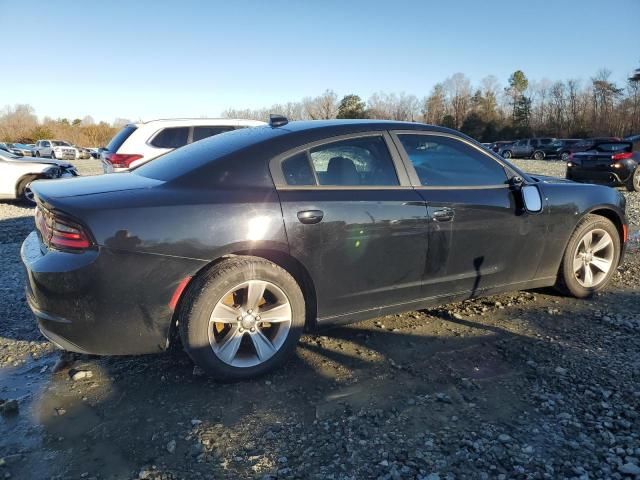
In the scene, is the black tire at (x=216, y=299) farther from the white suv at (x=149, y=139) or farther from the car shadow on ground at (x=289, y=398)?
the white suv at (x=149, y=139)

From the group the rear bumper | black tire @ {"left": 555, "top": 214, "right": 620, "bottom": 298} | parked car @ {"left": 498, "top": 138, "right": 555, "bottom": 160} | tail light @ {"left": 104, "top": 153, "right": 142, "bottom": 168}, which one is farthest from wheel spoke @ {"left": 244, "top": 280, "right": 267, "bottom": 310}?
parked car @ {"left": 498, "top": 138, "right": 555, "bottom": 160}

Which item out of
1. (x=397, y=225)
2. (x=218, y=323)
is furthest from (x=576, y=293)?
(x=218, y=323)

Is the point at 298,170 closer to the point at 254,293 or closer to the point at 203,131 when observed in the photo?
the point at 254,293

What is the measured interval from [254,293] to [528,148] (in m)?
40.5

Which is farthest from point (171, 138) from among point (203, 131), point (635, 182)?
point (635, 182)

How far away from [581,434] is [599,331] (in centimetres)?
147

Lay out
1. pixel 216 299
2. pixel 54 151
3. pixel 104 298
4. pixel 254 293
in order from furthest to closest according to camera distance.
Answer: pixel 54 151 < pixel 254 293 < pixel 216 299 < pixel 104 298

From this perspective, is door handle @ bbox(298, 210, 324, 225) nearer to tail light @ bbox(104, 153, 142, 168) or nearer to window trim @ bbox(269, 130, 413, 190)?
window trim @ bbox(269, 130, 413, 190)

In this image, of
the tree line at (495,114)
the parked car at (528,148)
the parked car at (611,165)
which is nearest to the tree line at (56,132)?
the tree line at (495,114)

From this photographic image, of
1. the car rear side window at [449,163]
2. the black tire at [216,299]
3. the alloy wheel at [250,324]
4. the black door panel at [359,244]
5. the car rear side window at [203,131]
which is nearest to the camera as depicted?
the black tire at [216,299]

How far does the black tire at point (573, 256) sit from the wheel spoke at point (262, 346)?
270cm

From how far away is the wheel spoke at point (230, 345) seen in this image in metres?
2.79

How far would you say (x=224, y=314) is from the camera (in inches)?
109

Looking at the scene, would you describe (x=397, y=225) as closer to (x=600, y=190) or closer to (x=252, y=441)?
(x=252, y=441)
